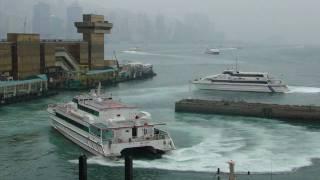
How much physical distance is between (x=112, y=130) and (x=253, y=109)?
57.8ft

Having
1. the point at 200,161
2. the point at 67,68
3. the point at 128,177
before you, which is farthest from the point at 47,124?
the point at 67,68

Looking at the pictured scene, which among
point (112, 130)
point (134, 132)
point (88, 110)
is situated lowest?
point (134, 132)

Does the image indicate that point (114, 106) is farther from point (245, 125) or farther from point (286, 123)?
point (286, 123)

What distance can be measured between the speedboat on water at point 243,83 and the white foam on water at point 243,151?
82.6ft

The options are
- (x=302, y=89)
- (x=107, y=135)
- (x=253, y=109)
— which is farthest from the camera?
(x=302, y=89)

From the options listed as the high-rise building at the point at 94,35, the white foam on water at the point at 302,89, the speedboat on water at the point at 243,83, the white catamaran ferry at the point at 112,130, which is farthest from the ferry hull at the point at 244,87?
the white catamaran ferry at the point at 112,130

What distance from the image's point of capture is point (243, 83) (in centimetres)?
6438

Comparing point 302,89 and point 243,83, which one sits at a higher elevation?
point 243,83

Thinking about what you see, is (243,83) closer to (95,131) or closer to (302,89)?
(302,89)

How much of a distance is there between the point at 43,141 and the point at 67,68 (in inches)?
1422

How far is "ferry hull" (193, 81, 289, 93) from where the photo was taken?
62.5m

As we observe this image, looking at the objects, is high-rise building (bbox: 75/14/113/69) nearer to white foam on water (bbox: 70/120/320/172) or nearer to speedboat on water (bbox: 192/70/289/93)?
speedboat on water (bbox: 192/70/289/93)

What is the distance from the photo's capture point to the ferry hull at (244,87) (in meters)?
62.5

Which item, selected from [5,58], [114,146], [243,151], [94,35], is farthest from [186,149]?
[94,35]
